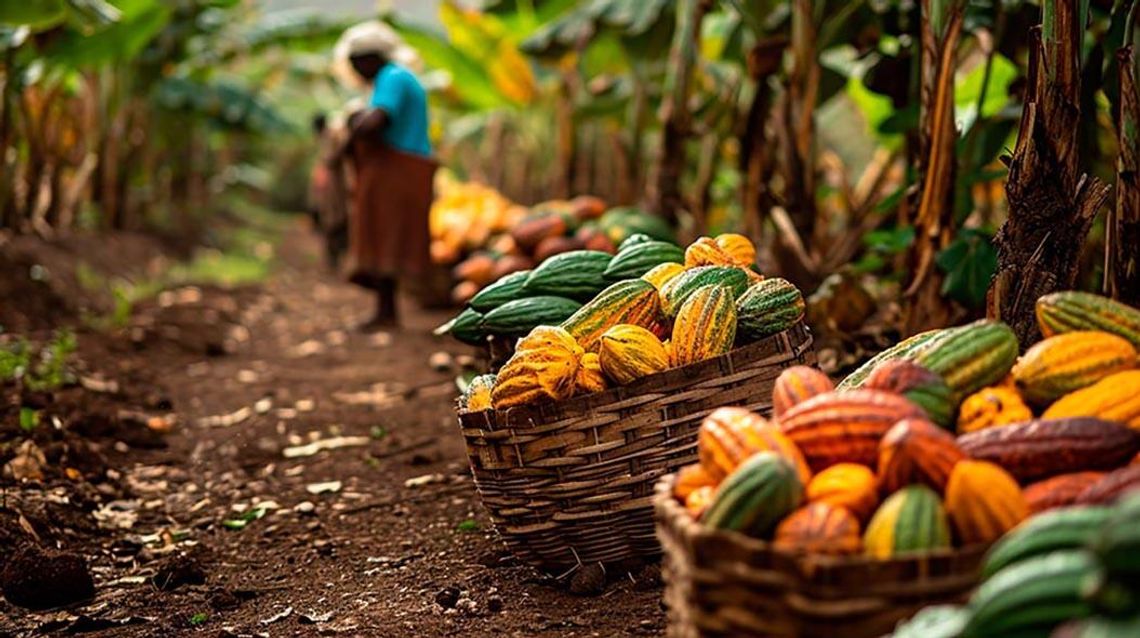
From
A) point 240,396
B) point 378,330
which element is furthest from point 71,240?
point 240,396

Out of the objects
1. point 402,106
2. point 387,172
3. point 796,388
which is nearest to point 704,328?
point 796,388

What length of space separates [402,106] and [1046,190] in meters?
5.39

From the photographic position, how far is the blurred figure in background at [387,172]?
822 cm

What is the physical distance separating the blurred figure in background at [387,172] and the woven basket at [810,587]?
21.0 feet

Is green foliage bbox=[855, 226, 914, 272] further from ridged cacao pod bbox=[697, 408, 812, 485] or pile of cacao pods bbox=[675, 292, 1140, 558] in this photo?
ridged cacao pod bbox=[697, 408, 812, 485]

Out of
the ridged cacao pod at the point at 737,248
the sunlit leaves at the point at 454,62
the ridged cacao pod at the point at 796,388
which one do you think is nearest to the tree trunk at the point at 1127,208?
the ridged cacao pod at the point at 737,248

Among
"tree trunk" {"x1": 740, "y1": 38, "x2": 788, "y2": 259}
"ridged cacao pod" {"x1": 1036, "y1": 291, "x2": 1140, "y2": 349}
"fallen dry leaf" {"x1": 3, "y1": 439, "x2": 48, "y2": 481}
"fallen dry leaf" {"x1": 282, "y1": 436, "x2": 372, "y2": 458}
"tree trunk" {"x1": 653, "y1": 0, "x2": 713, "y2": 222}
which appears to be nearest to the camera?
"ridged cacao pod" {"x1": 1036, "y1": 291, "x2": 1140, "y2": 349}

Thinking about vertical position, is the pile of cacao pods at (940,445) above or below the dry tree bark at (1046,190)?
below

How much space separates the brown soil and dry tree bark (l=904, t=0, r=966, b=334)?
6.18ft

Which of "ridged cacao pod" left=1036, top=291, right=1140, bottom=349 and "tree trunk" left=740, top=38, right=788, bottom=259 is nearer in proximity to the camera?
"ridged cacao pod" left=1036, top=291, right=1140, bottom=349

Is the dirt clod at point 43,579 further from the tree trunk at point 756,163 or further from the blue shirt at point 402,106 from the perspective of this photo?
the blue shirt at point 402,106

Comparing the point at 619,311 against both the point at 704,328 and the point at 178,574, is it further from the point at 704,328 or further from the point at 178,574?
the point at 178,574

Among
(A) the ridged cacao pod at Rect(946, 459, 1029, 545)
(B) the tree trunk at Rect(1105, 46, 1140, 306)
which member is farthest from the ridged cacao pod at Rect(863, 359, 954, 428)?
(B) the tree trunk at Rect(1105, 46, 1140, 306)

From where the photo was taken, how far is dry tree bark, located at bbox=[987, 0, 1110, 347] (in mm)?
3484
